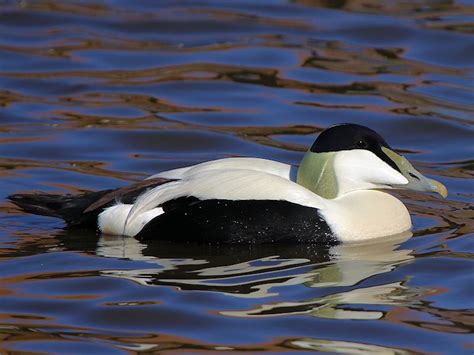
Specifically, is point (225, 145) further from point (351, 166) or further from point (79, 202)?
point (351, 166)

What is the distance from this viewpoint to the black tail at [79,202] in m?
8.36

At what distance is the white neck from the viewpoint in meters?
8.09

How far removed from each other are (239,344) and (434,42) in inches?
304

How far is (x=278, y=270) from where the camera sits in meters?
7.70

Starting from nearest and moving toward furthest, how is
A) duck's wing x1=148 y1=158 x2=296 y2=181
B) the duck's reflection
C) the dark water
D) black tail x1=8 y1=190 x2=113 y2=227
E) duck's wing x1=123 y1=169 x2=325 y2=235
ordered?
1. the dark water
2. the duck's reflection
3. duck's wing x1=123 y1=169 x2=325 y2=235
4. duck's wing x1=148 y1=158 x2=296 y2=181
5. black tail x1=8 y1=190 x2=113 y2=227

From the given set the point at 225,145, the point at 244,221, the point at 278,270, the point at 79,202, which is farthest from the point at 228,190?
the point at 225,145

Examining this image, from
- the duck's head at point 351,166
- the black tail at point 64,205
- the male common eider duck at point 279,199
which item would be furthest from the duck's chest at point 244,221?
the black tail at point 64,205

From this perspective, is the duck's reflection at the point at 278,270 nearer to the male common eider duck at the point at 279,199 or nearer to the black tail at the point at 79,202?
the male common eider duck at the point at 279,199

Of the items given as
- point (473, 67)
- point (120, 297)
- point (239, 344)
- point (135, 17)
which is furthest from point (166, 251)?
point (135, 17)

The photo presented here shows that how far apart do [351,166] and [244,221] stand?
70 centimetres

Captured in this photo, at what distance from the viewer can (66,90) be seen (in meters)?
12.3

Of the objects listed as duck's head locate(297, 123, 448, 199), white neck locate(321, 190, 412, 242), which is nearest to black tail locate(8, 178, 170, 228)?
duck's head locate(297, 123, 448, 199)

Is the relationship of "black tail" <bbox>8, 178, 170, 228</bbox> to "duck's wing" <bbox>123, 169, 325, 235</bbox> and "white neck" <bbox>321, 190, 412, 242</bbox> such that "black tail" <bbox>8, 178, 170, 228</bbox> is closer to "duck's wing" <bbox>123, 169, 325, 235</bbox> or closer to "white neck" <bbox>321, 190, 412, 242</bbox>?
"duck's wing" <bbox>123, 169, 325, 235</bbox>

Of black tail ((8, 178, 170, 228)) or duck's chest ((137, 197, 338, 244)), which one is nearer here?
duck's chest ((137, 197, 338, 244))
